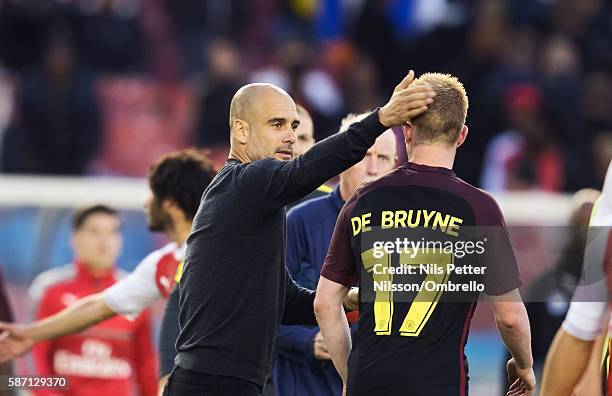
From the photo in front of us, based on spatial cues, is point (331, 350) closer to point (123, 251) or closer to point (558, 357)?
point (558, 357)

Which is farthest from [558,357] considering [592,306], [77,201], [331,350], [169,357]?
[77,201]

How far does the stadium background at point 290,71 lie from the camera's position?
46.5 ft

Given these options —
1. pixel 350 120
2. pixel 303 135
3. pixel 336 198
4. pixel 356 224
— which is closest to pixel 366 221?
pixel 356 224

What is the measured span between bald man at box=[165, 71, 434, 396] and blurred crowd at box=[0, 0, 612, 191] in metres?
8.40

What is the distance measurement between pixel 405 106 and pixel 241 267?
939 mm

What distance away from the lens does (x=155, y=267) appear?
711cm

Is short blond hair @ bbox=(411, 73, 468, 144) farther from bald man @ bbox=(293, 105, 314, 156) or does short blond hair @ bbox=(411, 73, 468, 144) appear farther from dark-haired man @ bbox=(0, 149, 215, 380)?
bald man @ bbox=(293, 105, 314, 156)

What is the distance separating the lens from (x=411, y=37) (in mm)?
15242

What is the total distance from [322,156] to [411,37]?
34.3 ft

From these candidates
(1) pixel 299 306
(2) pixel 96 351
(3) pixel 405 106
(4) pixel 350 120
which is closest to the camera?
(3) pixel 405 106

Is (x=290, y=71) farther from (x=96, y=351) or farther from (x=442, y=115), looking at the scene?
(x=442, y=115)

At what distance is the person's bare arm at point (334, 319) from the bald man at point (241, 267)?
0.66ft

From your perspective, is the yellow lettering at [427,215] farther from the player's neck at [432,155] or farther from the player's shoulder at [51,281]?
the player's shoulder at [51,281]

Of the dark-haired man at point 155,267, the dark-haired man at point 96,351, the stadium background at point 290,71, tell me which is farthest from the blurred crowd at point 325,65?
the dark-haired man at point 155,267
